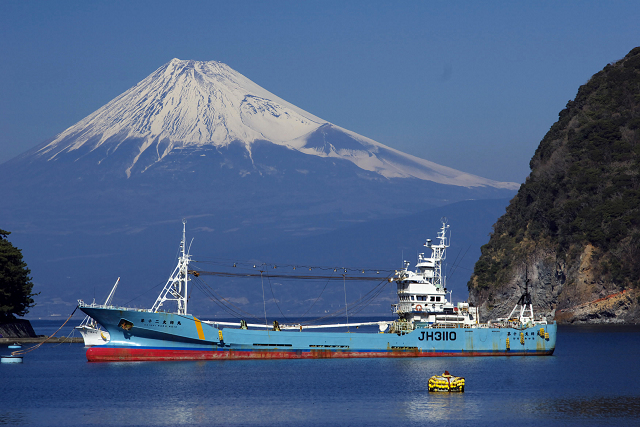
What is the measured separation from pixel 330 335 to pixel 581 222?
68.2 metres

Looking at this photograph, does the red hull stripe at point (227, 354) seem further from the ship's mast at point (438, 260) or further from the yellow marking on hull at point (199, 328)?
the ship's mast at point (438, 260)

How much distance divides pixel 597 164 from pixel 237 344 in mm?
83941

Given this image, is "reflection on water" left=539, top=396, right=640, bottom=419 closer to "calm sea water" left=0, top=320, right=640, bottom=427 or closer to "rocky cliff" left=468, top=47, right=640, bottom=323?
"calm sea water" left=0, top=320, right=640, bottom=427

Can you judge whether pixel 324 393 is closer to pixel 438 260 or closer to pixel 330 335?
pixel 330 335

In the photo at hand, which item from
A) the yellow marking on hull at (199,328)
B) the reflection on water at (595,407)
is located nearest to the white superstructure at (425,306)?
the yellow marking on hull at (199,328)

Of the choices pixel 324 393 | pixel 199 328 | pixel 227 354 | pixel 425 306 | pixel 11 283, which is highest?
pixel 11 283

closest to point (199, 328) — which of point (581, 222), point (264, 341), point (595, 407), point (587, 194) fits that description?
point (264, 341)

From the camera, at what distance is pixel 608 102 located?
13762 cm

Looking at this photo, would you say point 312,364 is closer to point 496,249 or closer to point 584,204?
point 584,204

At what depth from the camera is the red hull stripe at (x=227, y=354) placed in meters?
62.1

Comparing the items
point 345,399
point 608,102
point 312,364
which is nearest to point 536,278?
point 608,102

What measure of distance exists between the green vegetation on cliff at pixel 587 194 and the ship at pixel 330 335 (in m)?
54.2

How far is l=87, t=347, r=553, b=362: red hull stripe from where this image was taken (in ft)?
204

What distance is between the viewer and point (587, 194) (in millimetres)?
125688
